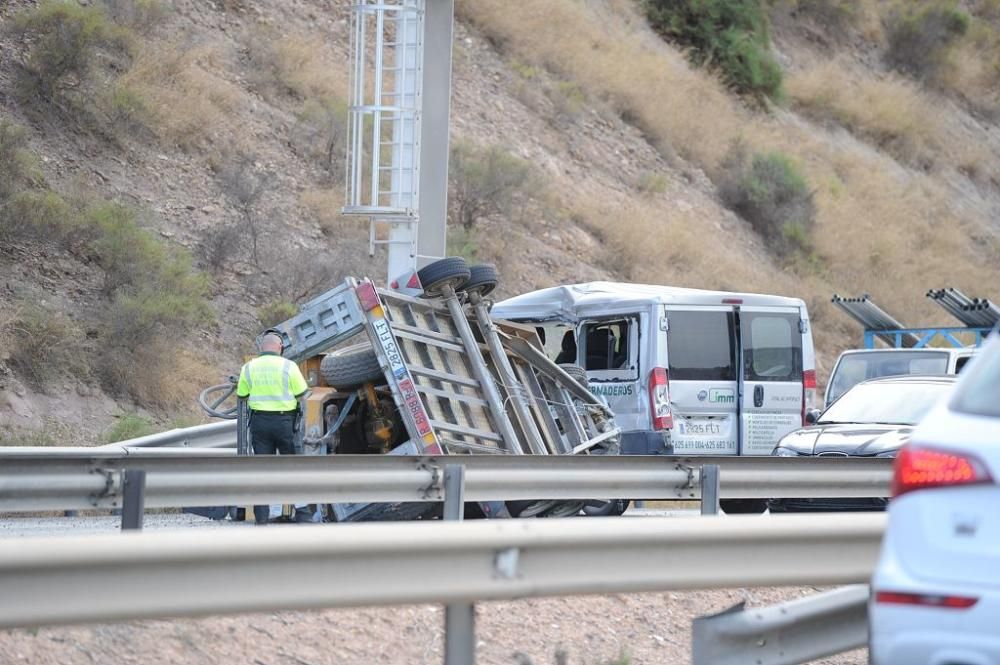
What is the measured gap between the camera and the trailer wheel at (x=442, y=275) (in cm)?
1116

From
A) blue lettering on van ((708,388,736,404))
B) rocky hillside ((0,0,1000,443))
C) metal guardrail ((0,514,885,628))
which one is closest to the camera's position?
metal guardrail ((0,514,885,628))

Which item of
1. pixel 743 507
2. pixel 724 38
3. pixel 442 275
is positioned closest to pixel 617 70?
pixel 724 38

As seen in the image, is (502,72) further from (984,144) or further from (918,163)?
(984,144)

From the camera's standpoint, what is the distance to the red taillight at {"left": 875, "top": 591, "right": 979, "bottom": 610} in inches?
166

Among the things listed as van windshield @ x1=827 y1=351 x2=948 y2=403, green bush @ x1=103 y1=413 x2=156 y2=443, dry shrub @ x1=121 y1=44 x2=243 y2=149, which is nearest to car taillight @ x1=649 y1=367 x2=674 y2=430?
van windshield @ x1=827 y1=351 x2=948 y2=403

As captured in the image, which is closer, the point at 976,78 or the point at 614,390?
the point at 614,390

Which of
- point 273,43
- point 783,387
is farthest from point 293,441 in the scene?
point 273,43

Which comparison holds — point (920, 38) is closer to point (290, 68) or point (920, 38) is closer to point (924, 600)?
point (290, 68)

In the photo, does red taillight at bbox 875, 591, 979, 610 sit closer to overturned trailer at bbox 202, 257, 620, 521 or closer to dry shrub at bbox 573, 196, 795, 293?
overturned trailer at bbox 202, 257, 620, 521

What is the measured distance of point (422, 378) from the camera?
35.1ft

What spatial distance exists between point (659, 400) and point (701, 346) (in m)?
0.87

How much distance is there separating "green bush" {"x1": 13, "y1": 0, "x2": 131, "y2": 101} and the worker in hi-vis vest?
11735mm

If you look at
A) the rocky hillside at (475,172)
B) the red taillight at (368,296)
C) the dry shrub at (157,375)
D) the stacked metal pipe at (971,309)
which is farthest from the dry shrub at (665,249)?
the red taillight at (368,296)

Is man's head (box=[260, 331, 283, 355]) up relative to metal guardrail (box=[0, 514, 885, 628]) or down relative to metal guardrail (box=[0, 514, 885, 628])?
up
